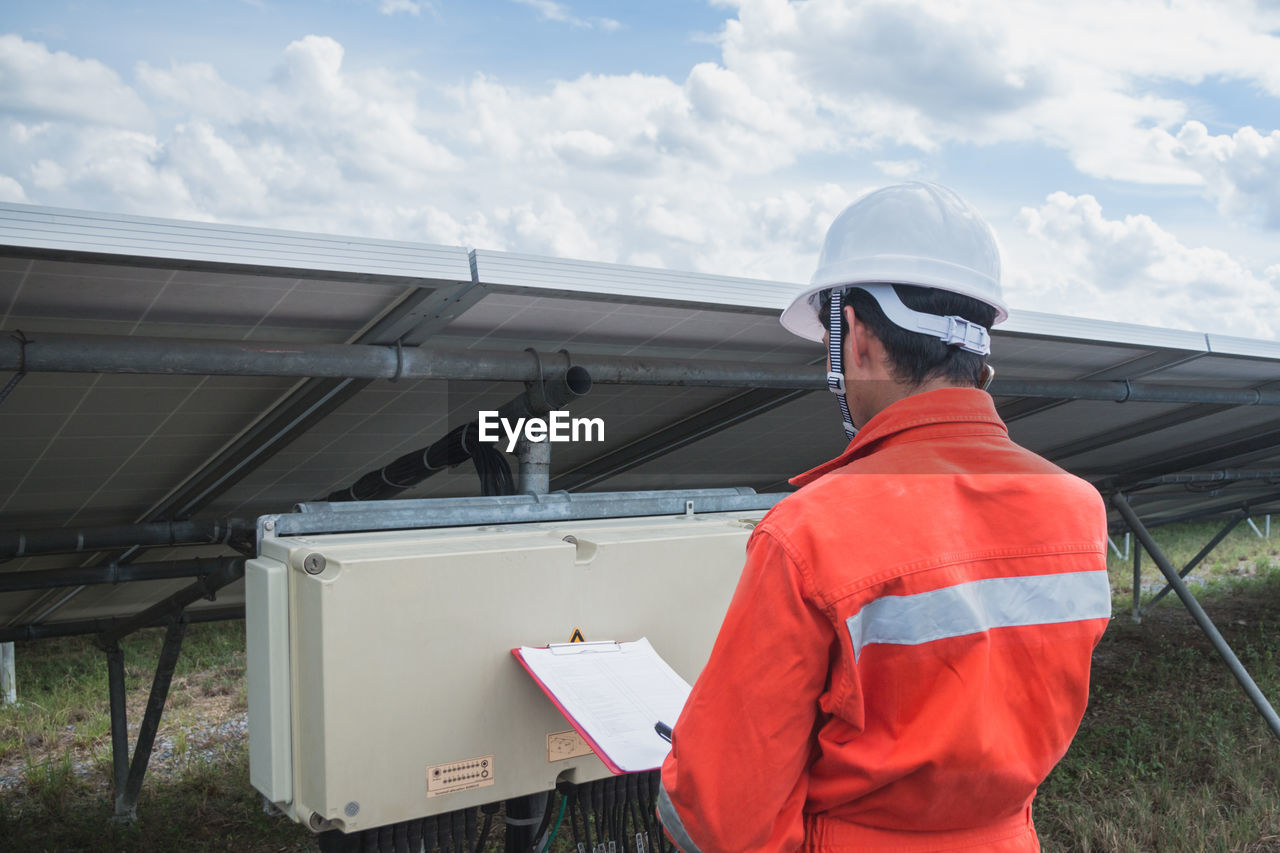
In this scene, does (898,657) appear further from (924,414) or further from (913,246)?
(913,246)

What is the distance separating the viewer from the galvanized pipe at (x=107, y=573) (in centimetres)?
465

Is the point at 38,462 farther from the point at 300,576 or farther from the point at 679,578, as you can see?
the point at 679,578

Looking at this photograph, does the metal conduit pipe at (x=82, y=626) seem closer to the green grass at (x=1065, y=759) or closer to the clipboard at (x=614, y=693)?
the green grass at (x=1065, y=759)

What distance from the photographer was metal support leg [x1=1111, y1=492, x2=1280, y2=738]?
6258 millimetres

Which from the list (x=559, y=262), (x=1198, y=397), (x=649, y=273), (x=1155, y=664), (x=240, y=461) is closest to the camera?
(x=559, y=262)

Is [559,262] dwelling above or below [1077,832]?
above

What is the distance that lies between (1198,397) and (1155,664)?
486 cm

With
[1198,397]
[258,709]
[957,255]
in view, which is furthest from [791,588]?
[1198,397]

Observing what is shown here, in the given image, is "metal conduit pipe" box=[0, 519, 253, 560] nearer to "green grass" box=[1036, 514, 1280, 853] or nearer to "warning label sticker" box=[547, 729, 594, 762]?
"warning label sticker" box=[547, 729, 594, 762]

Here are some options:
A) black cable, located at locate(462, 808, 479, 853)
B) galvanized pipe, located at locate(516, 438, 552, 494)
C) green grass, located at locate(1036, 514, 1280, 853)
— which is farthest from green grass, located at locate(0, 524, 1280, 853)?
black cable, located at locate(462, 808, 479, 853)

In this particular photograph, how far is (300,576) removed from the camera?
171 centimetres

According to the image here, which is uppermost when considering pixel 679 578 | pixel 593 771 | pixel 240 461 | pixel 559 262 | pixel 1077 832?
pixel 559 262

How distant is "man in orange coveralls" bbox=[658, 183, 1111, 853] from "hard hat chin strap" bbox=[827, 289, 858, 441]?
0.06 meters

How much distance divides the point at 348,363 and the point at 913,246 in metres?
2.00
